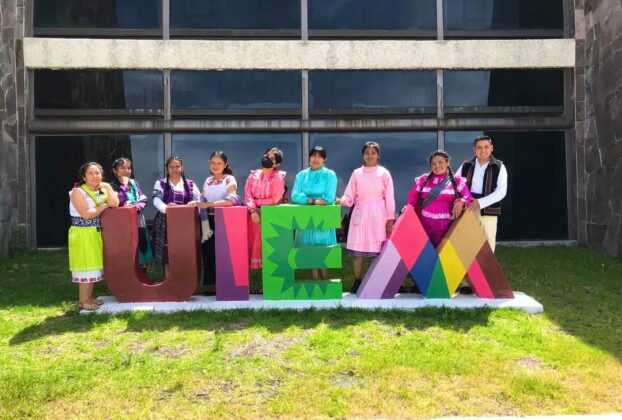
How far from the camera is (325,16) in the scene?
9.38m

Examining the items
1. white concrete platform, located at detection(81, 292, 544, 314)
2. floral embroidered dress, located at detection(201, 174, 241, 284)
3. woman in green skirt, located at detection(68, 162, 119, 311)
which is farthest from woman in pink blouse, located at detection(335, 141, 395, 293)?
woman in green skirt, located at detection(68, 162, 119, 311)

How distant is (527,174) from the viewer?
944 centimetres

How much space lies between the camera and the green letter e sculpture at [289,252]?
5.16m

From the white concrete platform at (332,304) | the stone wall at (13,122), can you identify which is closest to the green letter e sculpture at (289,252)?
the white concrete platform at (332,304)

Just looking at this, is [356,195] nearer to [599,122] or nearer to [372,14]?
[372,14]

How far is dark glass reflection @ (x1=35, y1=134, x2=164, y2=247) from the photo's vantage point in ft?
29.7

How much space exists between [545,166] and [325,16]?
5.60m

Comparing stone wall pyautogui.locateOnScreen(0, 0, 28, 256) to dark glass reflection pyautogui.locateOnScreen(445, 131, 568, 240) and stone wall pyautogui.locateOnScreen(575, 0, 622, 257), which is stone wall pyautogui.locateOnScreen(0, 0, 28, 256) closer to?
dark glass reflection pyautogui.locateOnScreen(445, 131, 568, 240)

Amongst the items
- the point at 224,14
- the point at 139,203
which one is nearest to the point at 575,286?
the point at 139,203

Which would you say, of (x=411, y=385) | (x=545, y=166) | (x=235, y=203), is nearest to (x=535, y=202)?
(x=545, y=166)

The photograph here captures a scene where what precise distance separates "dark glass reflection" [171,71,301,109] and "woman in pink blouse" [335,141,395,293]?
4.33 metres

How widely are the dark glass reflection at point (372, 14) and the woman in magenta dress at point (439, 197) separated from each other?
5.19m

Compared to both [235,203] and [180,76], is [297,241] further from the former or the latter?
[180,76]

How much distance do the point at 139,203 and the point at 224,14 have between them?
17.8 feet
